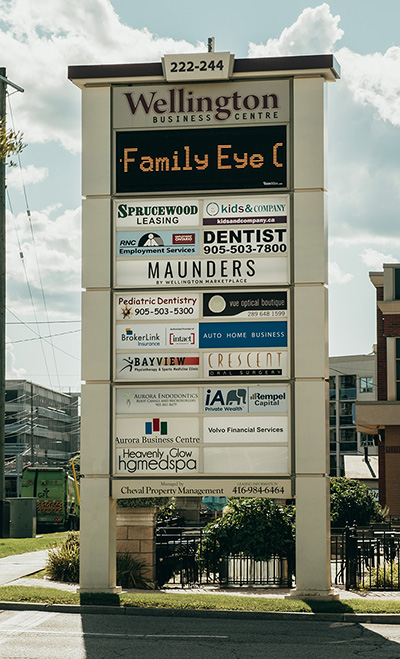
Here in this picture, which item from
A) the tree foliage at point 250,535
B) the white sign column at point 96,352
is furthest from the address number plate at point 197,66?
the tree foliage at point 250,535

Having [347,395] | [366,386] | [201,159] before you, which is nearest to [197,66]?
[201,159]

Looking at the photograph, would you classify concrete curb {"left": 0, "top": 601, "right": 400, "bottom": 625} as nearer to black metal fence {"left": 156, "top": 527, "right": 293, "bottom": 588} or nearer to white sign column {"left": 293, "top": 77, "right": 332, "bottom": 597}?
white sign column {"left": 293, "top": 77, "right": 332, "bottom": 597}

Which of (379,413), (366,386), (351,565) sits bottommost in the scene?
(351,565)

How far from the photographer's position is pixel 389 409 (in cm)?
3747

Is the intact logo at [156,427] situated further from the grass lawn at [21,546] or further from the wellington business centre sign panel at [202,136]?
the grass lawn at [21,546]

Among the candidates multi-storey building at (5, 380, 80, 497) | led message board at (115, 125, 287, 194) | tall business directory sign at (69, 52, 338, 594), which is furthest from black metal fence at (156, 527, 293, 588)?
multi-storey building at (5, 380, 80, 497)

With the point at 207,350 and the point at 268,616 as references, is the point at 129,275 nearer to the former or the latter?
the point at 207,350

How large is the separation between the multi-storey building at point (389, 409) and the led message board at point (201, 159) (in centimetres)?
2183

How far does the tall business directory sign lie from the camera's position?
1653 cm

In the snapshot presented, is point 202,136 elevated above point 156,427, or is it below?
above

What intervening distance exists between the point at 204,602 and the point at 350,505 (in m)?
12.8

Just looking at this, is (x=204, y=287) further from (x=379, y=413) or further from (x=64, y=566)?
(x=379, y=413)

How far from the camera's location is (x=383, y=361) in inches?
1625

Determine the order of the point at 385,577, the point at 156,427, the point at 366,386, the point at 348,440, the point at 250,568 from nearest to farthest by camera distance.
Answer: the point at 156,427 < the point at 385,577 < the point at 250,568 < the point at 366,386 < the point at 348,440
